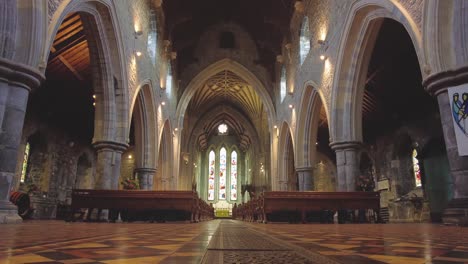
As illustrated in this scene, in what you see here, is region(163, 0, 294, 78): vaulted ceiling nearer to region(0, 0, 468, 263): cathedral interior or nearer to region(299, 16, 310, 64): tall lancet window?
region(0, 0, 468, 263): cathedral interior

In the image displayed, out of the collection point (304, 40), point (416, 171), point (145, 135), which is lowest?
point (416, 171)

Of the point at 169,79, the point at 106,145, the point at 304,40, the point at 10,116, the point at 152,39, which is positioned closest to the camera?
the point at 10,116

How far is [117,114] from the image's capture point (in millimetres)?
10242

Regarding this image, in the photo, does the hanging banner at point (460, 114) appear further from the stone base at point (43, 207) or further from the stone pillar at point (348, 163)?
the stone base at point (43, 207)

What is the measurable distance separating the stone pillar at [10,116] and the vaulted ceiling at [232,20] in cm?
1215

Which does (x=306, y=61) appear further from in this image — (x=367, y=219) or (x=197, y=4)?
(x=197, y=4)

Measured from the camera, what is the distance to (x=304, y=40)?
15.0m

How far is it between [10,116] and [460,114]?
6.70 m

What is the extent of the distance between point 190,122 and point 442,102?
22.9 m

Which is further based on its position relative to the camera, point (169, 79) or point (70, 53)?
point (169, 79)

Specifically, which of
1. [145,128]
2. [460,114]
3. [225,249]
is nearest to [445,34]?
[460,114]

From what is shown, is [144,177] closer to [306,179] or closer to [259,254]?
[306,179]

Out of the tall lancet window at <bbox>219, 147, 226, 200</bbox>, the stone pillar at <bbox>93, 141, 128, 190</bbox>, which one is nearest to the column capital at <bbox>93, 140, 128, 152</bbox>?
the stone pillar at <bbox>93, 141, 128, 190</bbox>

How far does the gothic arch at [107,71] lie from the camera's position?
28.8 ft
